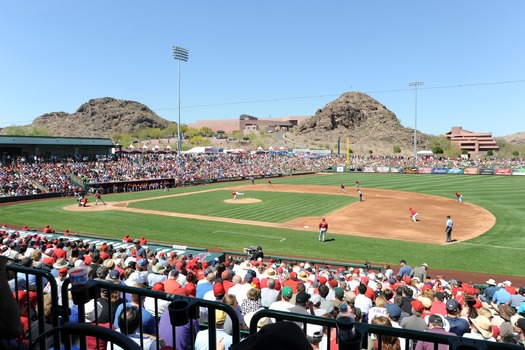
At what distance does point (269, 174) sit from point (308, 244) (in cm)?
5129

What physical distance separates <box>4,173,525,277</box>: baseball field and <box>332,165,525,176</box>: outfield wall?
27.2m

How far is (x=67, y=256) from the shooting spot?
1307 cm

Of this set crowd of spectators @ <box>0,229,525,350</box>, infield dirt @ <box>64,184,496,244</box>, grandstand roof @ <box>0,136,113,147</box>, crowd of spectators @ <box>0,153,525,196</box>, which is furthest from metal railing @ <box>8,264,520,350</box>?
grandstand roof @ <box>0,136,113,147</box>

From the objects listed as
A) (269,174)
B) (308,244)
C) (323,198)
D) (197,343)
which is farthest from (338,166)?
(197,343)

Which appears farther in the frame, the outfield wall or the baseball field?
the outfield wall

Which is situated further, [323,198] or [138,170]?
[138,170]

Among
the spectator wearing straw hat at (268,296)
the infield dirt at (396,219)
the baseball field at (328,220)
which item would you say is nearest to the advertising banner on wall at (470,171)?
the baseball field at (328,220)

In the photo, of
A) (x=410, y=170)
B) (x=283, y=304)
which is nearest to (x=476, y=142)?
(x=410, y=170)

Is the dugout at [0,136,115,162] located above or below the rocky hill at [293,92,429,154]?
below

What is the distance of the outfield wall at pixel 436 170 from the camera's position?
67812 millimetres

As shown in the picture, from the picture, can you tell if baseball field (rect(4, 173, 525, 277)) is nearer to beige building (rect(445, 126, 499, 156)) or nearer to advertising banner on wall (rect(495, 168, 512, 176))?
advertising banner on wall (rect(495, 168, 512, 176))

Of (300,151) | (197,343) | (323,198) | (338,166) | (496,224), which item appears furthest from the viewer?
(300,151)

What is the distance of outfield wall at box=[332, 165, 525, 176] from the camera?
67.8 metres

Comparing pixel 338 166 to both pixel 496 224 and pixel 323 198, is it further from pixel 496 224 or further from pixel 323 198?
pixel 496 224
